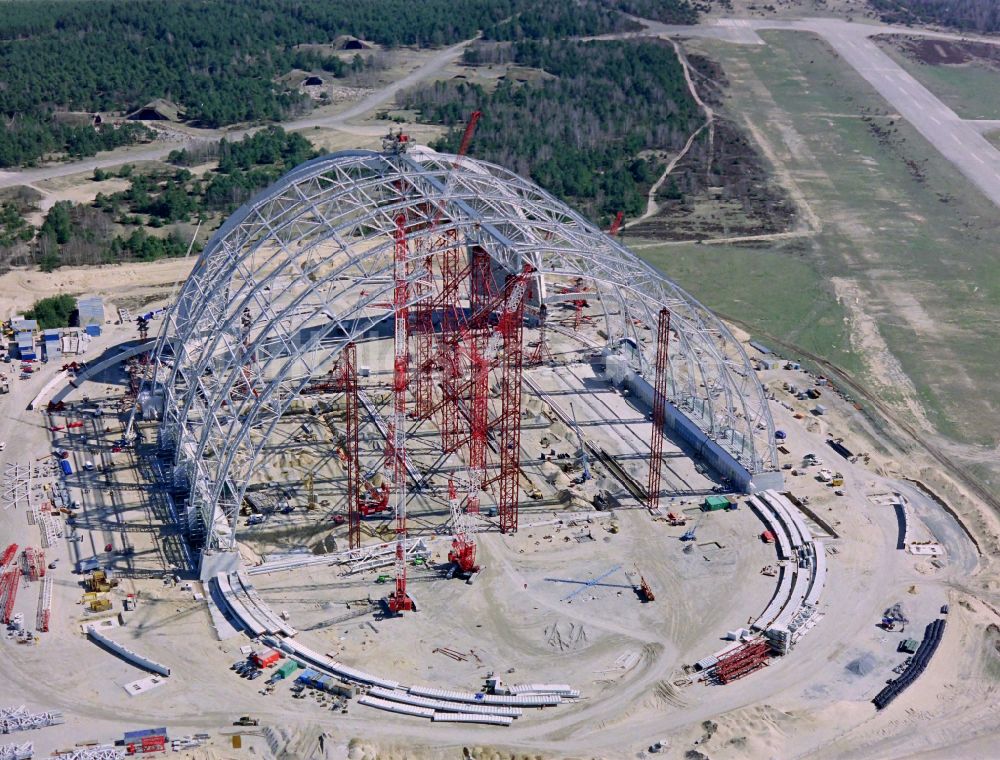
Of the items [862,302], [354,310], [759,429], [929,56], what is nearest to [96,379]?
[354,310]

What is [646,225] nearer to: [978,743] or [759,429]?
[759,429]

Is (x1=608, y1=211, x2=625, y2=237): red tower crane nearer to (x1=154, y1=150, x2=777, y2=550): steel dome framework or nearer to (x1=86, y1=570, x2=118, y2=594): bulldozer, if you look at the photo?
(x1=154, y1=150, x2=777, y2=550): steel dome framework

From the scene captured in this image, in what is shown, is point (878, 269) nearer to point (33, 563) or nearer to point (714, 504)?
point (714, 504)

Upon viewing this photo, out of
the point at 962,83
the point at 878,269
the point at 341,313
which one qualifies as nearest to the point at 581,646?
the point at 341,313

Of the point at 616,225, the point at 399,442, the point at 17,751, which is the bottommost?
the point at 17,751

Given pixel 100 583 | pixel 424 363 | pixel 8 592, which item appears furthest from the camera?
pixel 424 363

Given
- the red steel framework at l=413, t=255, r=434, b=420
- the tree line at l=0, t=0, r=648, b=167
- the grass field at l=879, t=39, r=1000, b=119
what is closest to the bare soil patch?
the grass field at l=879, t=39, r=1000, b=119

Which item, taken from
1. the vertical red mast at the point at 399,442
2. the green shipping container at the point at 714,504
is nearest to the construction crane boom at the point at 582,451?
the green shipping container at the point at 714,504
